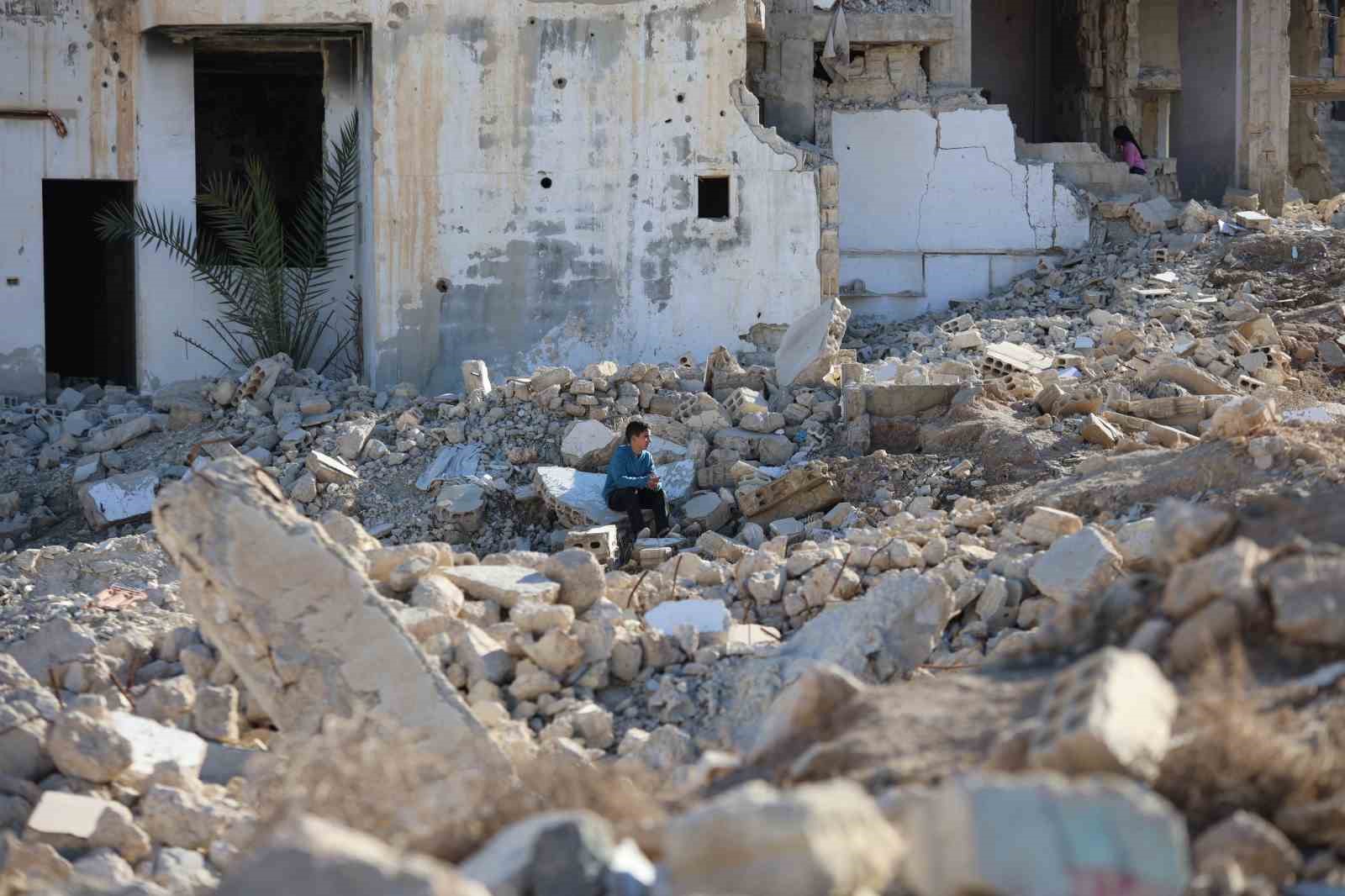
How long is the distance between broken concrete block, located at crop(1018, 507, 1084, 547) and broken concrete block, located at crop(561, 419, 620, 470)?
4.10m

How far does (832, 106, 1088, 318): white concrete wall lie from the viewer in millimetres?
17406

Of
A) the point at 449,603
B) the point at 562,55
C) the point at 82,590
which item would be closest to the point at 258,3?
the point at 562,55

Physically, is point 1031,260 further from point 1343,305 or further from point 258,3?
point 258,3

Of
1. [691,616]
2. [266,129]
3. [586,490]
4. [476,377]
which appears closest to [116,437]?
[476,377]

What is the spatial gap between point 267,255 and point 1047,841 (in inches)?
495

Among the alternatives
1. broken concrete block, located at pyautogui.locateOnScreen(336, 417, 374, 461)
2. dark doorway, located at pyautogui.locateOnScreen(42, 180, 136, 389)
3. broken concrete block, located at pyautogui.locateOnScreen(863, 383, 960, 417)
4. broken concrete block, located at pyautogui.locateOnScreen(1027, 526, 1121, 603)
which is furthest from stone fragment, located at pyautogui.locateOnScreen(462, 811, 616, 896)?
dark doorway, located at pyautogui.locateOnScreen(42, 180, 136, 389)

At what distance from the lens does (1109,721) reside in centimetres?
418

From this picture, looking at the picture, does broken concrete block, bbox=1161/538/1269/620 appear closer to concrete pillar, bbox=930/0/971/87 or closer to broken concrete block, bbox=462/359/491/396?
broken concrete block, bbox=462/359/491/396

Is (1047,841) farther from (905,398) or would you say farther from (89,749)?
(905,398)

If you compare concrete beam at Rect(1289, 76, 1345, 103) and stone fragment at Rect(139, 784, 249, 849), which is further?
concrete beam at Rect(1289, 76, 1345, 103)

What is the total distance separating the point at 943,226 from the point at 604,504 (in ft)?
22.4

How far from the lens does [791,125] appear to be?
668 inches

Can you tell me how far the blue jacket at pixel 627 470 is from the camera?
11.6m

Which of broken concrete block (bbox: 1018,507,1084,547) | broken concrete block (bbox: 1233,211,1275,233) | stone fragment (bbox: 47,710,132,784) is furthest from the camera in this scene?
broken concrete block (bbox: 1233,211,1275,233)
